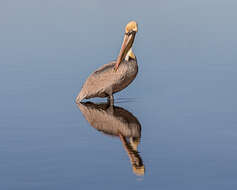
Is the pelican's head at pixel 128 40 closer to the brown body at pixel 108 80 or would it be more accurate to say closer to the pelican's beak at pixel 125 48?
the pelican's beak at pixel 125 48

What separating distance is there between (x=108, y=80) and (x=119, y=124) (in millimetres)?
1804

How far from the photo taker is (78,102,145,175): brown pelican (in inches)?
318

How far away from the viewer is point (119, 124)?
973 cm

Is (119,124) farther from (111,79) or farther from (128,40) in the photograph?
(128,40)

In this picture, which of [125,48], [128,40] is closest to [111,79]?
[125,48]

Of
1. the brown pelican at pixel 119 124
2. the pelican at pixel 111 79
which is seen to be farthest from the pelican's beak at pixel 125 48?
the brown pelican at pixel 119 124

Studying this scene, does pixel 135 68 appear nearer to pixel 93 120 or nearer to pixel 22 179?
pixel 93 120

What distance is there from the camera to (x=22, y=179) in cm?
728

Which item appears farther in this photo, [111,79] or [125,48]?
[125,48]

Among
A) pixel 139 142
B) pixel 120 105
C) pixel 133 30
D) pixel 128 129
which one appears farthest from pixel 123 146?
pixel 133 30

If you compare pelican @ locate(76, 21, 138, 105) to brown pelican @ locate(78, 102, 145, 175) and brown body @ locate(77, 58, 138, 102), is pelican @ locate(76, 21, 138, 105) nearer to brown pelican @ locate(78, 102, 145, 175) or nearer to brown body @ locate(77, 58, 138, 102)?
brown body @ locate(77, 58, 138, 102)

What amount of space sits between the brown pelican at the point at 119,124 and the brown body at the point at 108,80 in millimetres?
209

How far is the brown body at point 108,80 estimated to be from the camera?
11375 mm

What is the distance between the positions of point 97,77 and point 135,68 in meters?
0.65
